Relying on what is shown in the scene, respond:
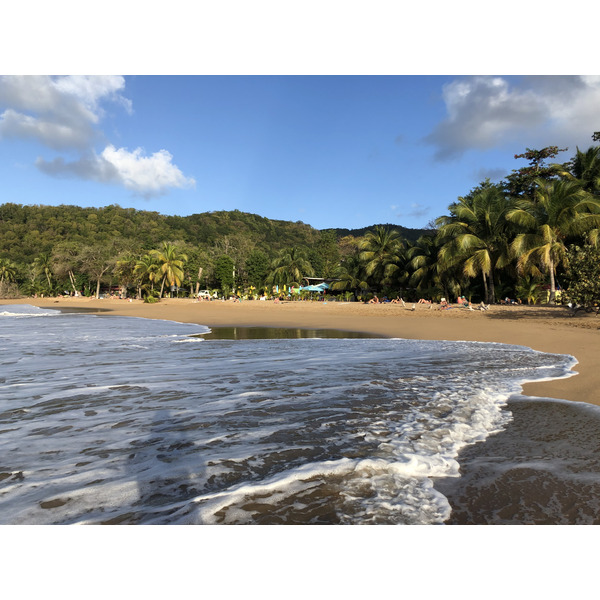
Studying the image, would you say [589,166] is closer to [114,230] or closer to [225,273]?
[225,273]

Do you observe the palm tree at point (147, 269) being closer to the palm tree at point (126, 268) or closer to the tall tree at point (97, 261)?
the palm tree at point (126, 268)

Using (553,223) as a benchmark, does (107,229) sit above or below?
above

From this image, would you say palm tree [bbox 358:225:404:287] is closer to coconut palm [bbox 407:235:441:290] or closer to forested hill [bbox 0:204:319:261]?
coconut palm [bbox 407:235:441:290]

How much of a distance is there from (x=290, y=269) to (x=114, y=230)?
45.5 metres

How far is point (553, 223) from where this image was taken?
68.4 ft

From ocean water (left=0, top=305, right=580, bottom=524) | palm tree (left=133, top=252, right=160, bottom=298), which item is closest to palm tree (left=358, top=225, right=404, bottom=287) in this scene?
palm tree (left=133, top=252, right=160, bottom=298)

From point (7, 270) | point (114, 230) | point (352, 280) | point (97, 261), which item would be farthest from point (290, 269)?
point (7, 270)

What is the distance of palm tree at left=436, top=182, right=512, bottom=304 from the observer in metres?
23.6

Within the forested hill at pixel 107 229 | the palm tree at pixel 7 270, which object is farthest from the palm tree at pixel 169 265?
the palm tree at pixel 7 270

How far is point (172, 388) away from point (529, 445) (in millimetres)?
4533

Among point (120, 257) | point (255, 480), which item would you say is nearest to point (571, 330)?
point (255, 480)

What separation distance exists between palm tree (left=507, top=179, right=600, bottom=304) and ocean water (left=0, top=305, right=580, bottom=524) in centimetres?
1583

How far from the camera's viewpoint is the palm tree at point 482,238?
930 inches
